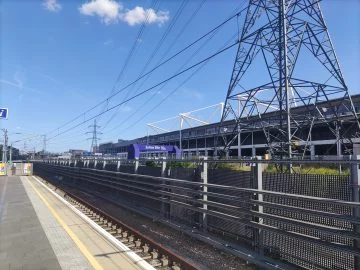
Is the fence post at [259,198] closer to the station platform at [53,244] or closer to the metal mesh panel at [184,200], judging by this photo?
the station platform at [53,244]

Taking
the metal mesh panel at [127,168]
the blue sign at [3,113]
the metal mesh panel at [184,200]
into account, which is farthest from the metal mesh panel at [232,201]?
the blue sign at [3,113]

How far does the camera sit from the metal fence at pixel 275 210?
16.5ft

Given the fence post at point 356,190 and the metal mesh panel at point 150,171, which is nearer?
the fence post at point 356,190

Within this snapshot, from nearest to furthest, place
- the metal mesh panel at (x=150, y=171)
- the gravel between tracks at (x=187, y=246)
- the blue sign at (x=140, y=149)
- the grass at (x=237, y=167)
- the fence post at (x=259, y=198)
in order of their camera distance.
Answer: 1. the fence post at (x=259, y=198)
2. the gravel between tracks at (x=187, y=246)
3. the grass at (x=237, y=167)
4. the metal mesh panel at (x=150, y=171)
5. the blue sign at (x=140, y=149)

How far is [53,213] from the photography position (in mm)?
13445

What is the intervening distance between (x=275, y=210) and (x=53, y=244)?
505 centimetres

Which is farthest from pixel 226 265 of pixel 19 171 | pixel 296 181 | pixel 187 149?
pixel 187 149

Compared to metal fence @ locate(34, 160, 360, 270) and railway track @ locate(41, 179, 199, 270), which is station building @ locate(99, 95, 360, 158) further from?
metal fence @ locate(34, 160, 360, 270)

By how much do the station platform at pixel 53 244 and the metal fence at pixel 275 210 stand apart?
1.86 metres

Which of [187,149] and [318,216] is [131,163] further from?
[187,149]

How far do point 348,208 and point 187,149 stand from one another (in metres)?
94.2

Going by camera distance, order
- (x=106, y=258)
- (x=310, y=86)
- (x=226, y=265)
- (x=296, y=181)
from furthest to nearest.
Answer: (x=310, y=86) → (x=106, y=258) → (x=226, y=265) → (x=296, y=181)

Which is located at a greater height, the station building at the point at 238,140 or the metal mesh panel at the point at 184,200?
the station building at the point at 238,140

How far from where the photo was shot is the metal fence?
5023 millimetres
